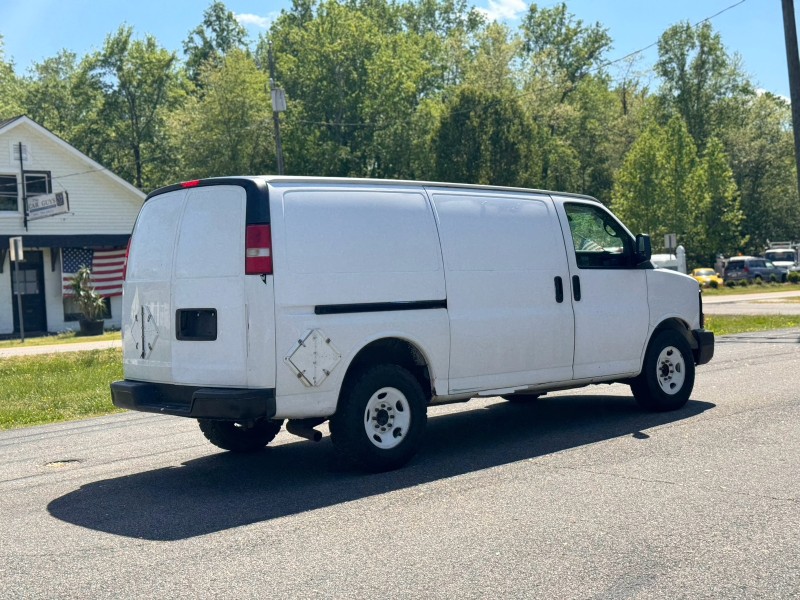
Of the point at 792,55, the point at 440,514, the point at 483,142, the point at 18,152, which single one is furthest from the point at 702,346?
the point at 483,142

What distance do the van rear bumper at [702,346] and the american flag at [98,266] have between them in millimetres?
28262

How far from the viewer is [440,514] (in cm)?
644

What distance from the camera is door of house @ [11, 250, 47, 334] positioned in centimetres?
3456

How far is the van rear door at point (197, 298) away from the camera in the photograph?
7227mm

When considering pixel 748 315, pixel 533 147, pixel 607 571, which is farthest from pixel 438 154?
pixel 607 571

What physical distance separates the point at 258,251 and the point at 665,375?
483 cm

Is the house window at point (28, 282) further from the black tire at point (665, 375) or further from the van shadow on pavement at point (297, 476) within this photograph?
the black tire at point (665, 375)

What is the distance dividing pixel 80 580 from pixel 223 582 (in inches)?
29.7

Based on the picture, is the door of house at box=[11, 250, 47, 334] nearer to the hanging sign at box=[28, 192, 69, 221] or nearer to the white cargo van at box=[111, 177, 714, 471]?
the hanging sign at box=[28, 192, 69, 221]

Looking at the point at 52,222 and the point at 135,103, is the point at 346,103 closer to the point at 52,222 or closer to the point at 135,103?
the point at 135,103

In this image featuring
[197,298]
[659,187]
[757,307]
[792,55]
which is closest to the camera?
[197,298]

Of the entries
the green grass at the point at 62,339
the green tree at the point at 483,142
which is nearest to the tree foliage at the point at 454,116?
the green tree at the point at 483,142

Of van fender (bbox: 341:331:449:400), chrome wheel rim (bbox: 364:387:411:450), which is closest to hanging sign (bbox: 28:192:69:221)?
van fender (bbox: 341:331:449:400)

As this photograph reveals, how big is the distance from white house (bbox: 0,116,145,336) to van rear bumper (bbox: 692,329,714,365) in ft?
91.1
